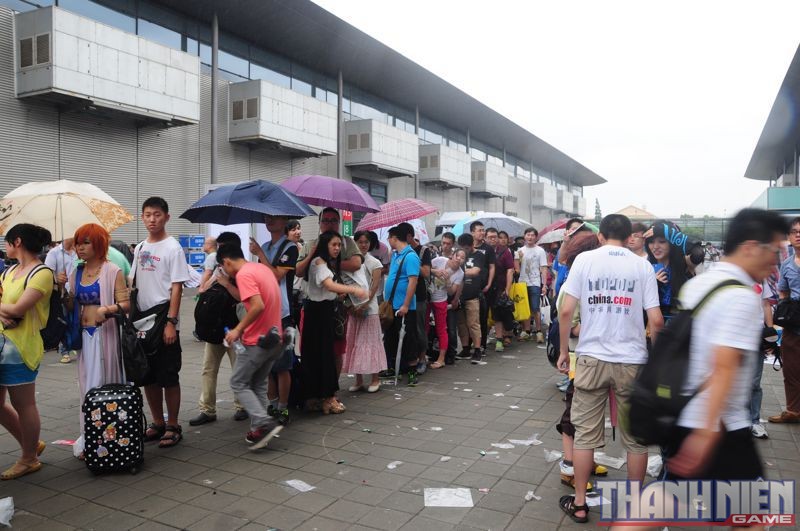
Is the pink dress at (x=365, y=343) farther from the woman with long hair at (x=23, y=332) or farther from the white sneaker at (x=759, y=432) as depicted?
the white sneaker at (x=759, y=432)

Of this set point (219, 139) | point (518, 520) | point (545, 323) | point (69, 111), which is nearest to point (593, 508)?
point (518, 520)

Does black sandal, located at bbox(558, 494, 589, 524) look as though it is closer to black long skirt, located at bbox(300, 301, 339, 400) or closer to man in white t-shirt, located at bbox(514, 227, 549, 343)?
black long skirt, located at bbox(300, 301, 339, 400)

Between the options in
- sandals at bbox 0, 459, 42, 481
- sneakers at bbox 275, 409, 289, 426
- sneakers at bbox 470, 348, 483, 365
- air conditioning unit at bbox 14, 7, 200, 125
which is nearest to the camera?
sandals at bbox 0, 459, 42, 481

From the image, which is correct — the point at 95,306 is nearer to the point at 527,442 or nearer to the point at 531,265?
the point at 527,442

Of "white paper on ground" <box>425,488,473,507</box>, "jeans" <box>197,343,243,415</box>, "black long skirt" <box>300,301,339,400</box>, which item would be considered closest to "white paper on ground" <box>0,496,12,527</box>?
"jeans" <box>197,343,243,415</box>

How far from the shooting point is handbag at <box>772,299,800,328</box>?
5223 mm

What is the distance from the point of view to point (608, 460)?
4.56m

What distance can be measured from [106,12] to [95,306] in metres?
15.4

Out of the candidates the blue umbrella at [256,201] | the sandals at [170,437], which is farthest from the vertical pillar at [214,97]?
the sandals at [170,437]

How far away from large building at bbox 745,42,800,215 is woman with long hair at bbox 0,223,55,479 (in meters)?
14.1

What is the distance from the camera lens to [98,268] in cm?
464

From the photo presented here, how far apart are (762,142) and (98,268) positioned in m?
43.2

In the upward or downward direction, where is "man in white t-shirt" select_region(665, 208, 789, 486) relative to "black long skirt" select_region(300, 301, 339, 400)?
upward

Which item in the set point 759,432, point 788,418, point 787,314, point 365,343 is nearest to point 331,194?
point 365,343
